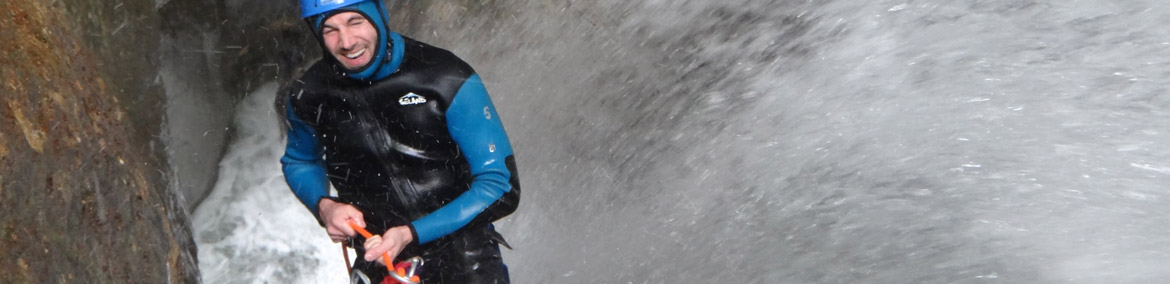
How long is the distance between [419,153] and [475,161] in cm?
11

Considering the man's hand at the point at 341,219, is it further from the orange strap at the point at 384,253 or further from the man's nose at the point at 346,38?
the man's nose at the point at 346,38

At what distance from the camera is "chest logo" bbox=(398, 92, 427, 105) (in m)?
1.79

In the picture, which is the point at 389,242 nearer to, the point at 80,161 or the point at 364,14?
the point at 364,14

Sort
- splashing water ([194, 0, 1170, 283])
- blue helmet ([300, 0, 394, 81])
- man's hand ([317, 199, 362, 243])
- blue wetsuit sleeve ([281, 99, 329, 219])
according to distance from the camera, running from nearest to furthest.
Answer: blue helmet ([300, 0, 394, 81]) → man's hand ([317, 199, 362, 243]) → blue wetsuit sleeve ([281, 99, 329, 219]) → splashing water ([194, 0, 1170, 283])

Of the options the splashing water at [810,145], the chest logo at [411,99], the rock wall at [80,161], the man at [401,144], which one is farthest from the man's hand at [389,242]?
the splashing water at [810,145]

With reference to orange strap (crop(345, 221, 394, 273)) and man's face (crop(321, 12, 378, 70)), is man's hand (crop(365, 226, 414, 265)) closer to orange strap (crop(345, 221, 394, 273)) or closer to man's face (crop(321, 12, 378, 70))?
orange strap (crop(345, 221, 394, 273))

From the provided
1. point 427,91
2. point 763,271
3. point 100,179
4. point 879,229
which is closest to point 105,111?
point 100,179

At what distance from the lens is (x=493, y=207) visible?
182 centimetres

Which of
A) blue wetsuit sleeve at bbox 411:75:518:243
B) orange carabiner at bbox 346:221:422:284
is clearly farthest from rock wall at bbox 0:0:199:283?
blue wetsuit sleeve at bbox 411:75:518:243

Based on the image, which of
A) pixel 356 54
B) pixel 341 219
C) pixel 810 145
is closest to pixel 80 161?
pixel 341 219

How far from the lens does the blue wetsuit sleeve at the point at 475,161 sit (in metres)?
1.79

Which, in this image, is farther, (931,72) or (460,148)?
(931,72)

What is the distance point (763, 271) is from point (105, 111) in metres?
1.63

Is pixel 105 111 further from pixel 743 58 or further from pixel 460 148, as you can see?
pixel 743 58
